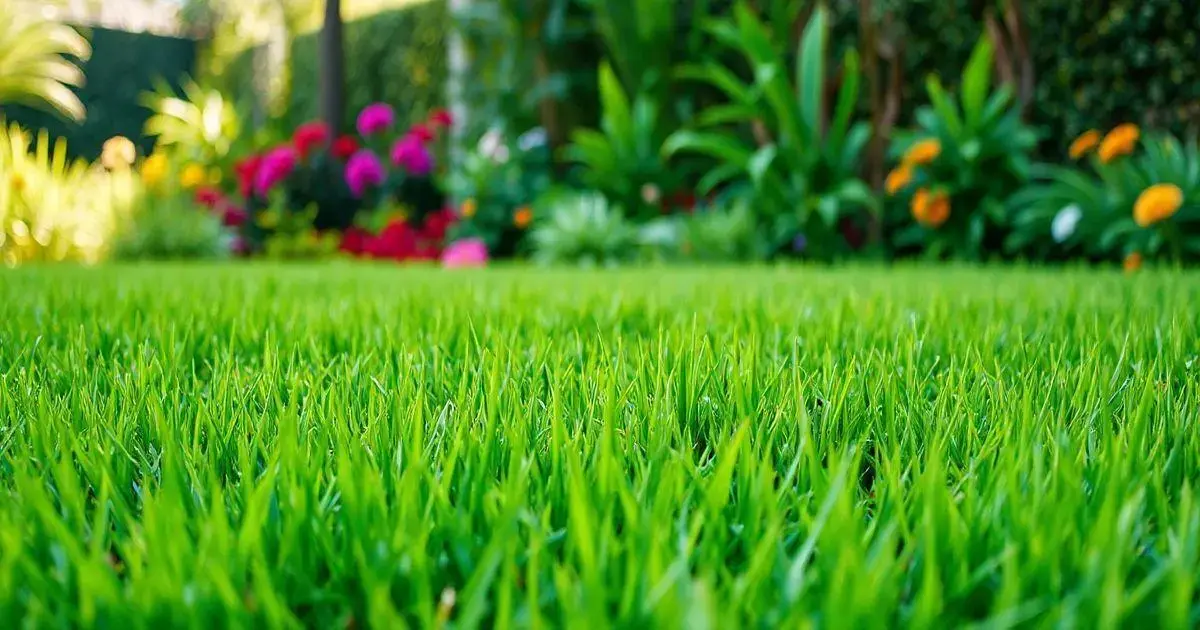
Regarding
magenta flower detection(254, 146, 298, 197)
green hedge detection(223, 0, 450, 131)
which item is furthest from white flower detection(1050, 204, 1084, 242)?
green hedge detection(223, 0, 450, 131)

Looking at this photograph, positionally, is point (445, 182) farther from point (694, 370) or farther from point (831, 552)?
point (831, 552)

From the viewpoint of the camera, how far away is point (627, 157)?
18.3 ft

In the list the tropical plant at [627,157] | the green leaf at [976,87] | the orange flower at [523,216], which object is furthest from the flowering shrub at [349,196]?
the green leaf at [976,87]

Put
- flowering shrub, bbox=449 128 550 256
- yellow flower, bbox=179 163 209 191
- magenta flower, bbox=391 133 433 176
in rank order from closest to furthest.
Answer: flowering shrub, bbox=449 128 550 256, magenta flower, bbox=391 133 433 176, yellow flower, bbox=179 163 209 191

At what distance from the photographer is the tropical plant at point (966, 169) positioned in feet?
14.0

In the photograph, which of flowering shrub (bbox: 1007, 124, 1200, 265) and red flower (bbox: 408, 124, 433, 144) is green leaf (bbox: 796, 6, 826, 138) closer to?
flowering shrub (bbox: 1007, 124, 1200, 265)

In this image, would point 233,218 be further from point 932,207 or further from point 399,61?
point 932,207

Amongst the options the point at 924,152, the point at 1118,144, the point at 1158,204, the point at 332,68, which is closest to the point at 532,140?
the point at 924,152

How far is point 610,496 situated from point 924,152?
161 inches

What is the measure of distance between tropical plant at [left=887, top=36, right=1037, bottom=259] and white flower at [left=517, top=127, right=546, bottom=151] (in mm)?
2676

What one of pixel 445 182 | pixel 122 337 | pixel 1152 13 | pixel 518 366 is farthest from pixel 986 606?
pixel 445 182

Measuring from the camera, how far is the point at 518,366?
41.8 inches

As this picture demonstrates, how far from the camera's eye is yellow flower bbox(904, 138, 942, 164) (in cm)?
424

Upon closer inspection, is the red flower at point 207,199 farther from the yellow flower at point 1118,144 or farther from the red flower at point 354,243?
the yellow flower at point 1118,144
